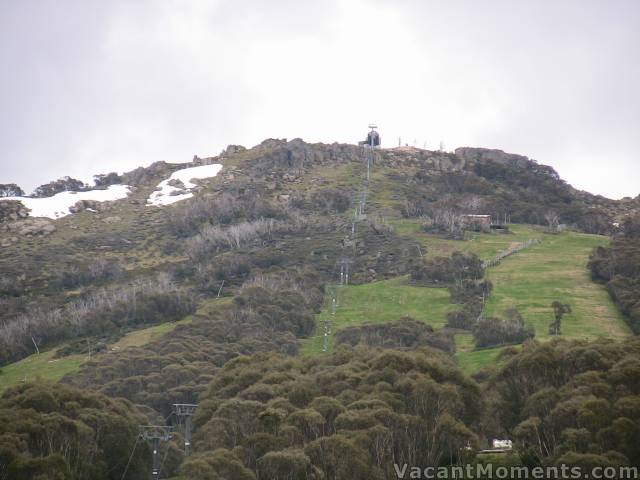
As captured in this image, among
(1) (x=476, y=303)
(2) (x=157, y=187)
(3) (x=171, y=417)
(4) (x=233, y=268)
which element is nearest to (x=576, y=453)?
(3) (x=171, y=417)

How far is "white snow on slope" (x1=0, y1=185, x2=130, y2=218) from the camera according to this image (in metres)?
126

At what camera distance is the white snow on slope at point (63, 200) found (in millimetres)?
125500

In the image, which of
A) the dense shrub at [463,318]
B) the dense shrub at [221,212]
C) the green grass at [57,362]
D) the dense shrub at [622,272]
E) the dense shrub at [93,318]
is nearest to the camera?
the green grass at [57,362]

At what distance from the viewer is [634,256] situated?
3327 inches

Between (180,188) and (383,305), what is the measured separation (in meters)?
58.8

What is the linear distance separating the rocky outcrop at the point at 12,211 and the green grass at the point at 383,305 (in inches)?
2082

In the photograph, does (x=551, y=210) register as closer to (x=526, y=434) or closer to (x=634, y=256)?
(x=634, y=256)

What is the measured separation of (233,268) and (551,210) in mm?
43508

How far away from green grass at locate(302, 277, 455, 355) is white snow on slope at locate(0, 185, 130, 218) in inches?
2079

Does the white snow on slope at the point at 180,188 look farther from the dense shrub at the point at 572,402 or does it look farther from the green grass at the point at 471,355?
the dense shrub at the point at 572,402

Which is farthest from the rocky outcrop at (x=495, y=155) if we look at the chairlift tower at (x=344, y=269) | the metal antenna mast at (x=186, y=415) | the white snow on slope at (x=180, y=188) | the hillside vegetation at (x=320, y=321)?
the metal antenna mast at (x=186, y=415)

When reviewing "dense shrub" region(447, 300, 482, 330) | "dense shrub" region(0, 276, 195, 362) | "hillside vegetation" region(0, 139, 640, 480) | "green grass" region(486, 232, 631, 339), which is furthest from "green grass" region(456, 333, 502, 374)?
"dense shrub" region(0, 276, 195, 362)

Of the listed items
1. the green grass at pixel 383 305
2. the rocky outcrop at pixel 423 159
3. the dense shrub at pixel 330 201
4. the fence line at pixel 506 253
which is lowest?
the green grass at pixel 383 305

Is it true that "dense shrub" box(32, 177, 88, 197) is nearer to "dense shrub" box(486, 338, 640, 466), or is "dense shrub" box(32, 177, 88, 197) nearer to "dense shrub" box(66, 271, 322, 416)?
"dense shrub" box(66, 271, 322, 416)
